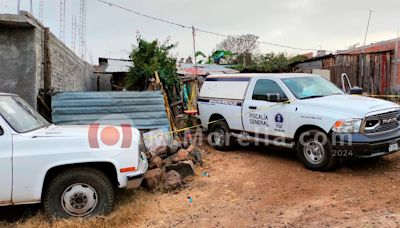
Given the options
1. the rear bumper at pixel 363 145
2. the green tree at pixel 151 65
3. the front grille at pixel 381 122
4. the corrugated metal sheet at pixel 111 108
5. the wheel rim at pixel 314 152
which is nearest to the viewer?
the rear bumper at pixel 363 145

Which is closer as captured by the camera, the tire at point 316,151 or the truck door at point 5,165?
the truck door at point 5,165

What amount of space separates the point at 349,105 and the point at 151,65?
7544 mm

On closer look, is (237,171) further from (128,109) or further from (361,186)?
(128,109)

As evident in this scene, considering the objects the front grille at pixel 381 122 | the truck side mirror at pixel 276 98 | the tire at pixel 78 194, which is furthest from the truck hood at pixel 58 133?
the front grille at pixel 381 122

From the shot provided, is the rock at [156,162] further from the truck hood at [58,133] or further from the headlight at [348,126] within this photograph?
the headlight at [348,126]

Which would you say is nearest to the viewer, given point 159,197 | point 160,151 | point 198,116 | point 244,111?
point 159,197

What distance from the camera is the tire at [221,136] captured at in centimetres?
845

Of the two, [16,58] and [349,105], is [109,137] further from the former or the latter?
[349,105]

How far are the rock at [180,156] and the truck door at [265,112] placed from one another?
68.0 inches

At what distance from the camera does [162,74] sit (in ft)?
38.7

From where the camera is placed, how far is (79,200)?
4.39m

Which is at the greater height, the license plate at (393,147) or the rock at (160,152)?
the license plate at (393,147)

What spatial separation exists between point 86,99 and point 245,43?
25887 millimetres

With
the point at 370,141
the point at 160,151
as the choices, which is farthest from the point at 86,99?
the point at 370,141
